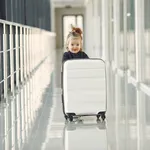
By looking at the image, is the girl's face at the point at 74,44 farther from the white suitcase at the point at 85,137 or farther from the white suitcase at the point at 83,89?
the white suitcase at the point at 85,137

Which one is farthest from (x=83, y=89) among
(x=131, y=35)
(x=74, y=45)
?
(x=131, y=35)

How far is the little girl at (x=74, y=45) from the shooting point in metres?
5.39

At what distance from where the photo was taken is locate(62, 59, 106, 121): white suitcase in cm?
520

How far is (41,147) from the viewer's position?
3.81 metres

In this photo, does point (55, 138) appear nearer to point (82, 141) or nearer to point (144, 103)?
point (82, 141)

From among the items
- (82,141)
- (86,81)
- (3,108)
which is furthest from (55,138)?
(3,108)

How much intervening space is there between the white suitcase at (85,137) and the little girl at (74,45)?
0.87 meters

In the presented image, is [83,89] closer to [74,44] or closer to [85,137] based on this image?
[74,44]

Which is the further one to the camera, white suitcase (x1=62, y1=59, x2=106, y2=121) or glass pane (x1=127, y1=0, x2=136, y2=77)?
glass pane (x1=127, y1=0, x2=136, y2=77)

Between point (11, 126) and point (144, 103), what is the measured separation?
1.96 m

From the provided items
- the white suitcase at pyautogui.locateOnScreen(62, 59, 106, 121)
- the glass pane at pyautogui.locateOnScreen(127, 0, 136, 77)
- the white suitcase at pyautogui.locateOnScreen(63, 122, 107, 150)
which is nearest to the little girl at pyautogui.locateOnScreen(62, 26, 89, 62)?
the white suitcase at pyautogui.locateOnScreen(62, 59, 106, 121)

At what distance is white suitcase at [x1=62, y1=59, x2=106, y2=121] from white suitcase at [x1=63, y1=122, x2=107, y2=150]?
10.4 inches

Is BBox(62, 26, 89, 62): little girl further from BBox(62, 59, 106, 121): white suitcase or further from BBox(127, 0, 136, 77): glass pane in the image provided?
BBox(127, 0, 136, 77): glass pane

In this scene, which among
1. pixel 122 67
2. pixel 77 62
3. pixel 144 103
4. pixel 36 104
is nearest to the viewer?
pixel 77 62
